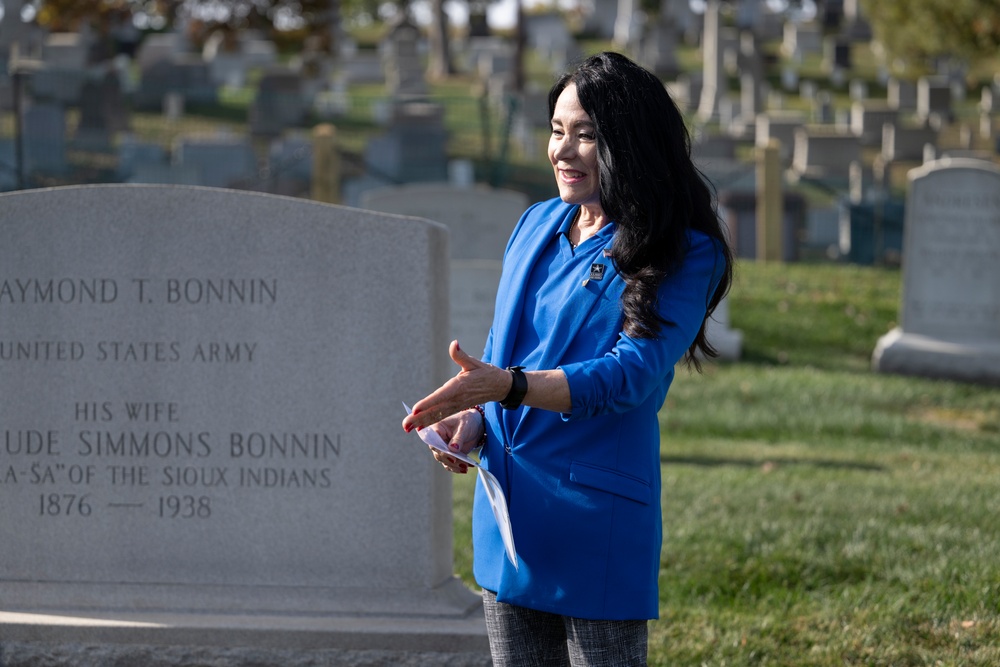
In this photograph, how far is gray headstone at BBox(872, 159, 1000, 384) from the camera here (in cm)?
1139

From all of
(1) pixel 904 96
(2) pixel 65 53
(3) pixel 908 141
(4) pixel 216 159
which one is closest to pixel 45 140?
(4) pixel 216 159

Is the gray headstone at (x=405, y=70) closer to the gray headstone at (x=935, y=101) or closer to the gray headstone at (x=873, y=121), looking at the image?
the gray headstone at (x=873, y=121)

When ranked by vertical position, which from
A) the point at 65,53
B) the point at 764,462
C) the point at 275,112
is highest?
the point at 65,53

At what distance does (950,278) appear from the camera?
459 inches

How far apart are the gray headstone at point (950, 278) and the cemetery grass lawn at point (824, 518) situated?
1.08 ft

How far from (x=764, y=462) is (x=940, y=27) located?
64.5 feet

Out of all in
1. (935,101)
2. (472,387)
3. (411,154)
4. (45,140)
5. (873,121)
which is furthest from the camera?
(935,101)

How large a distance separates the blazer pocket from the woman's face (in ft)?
1.97

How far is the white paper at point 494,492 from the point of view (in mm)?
2768

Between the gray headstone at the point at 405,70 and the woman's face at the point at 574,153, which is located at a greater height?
the woman's face at the point at 574,153

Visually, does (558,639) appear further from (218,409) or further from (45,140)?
(45,140)

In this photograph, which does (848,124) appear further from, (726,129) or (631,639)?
(631,639)

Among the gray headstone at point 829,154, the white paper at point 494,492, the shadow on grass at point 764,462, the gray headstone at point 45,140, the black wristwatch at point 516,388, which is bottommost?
the shadow on grass at point 764,462

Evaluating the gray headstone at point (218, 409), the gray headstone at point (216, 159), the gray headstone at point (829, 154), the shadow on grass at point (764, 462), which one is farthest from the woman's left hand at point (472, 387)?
the gray headstone at point (829, 154)
